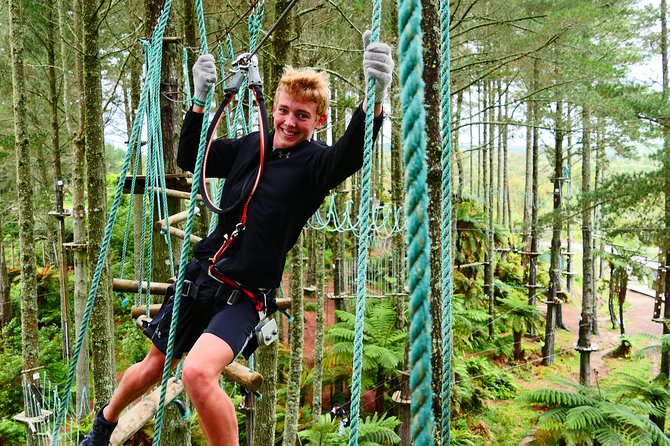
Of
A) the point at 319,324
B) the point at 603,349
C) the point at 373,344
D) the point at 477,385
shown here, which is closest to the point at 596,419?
the point at 373,344

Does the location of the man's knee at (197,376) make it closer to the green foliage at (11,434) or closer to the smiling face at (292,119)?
the smiling face at (292,119)

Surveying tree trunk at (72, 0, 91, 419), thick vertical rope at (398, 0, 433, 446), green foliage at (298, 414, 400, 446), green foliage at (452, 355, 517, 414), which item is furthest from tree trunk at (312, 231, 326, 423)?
thick vertical rope at (398, 0, 433, 446)

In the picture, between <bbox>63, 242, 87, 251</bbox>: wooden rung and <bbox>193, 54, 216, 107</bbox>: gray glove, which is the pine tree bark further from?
<bbox>193, 54, 216, 107</bbox>: gray glove

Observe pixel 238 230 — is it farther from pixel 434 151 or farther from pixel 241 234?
pixel 434 151

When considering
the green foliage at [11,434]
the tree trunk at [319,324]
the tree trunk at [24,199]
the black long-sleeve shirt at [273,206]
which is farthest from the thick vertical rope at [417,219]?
the green foliage at [11,434]

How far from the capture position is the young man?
1.71 meters

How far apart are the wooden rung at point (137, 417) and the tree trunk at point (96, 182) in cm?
172

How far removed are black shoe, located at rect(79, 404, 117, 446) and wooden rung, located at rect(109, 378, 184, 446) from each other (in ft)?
0.10

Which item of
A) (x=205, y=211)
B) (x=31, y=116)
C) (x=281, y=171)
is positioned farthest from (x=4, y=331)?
(x=281, y=171)

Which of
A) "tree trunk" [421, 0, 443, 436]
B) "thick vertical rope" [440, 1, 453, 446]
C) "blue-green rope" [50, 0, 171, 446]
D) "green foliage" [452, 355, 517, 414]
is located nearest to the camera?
"thick vertical rope" [440, 1, 453, 446]

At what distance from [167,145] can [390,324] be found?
586 centimetres

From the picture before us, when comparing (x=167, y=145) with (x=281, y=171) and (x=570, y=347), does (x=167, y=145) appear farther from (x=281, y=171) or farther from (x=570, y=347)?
(x=570, y=347)

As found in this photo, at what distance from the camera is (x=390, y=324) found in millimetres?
8500

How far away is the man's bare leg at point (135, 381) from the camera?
2012mm
